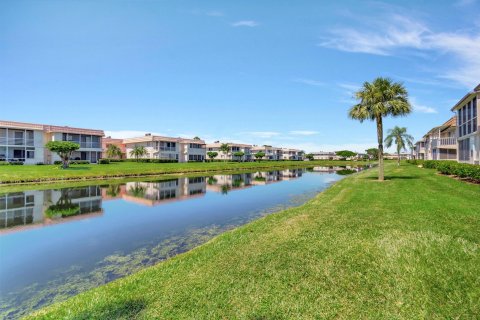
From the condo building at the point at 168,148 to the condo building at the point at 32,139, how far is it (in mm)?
20073

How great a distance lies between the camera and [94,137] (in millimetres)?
64500

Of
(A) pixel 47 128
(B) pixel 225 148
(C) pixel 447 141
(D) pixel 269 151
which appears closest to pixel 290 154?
(D) pixel 269 151

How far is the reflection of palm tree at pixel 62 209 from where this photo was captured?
16656 millimetres

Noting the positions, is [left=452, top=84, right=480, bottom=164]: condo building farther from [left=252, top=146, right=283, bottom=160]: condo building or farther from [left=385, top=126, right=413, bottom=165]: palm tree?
[left=252, top=146, right=283, bottom=160]: condo building

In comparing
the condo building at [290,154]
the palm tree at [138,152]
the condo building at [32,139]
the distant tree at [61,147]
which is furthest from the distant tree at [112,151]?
the condo building at [290,154]

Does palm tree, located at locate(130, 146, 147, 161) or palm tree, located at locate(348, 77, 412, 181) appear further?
palm tree, located at locate(130, 146, 147, 161)

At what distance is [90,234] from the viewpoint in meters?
12.6

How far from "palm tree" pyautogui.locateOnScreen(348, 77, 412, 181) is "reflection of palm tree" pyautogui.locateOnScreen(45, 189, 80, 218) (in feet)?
79.8

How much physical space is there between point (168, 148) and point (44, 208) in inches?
2629

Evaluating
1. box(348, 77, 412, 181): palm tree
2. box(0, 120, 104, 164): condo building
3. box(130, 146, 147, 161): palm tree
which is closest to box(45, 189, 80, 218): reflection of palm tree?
box(348, 77, 412, 181): palm tree

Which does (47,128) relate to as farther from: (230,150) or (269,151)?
(269,151)

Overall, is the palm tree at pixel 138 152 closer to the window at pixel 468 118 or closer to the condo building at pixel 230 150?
the condo building at pixel 230 150

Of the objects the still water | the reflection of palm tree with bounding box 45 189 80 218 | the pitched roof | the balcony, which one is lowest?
the still water

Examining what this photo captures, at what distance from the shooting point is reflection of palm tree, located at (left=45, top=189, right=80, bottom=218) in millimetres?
16656
